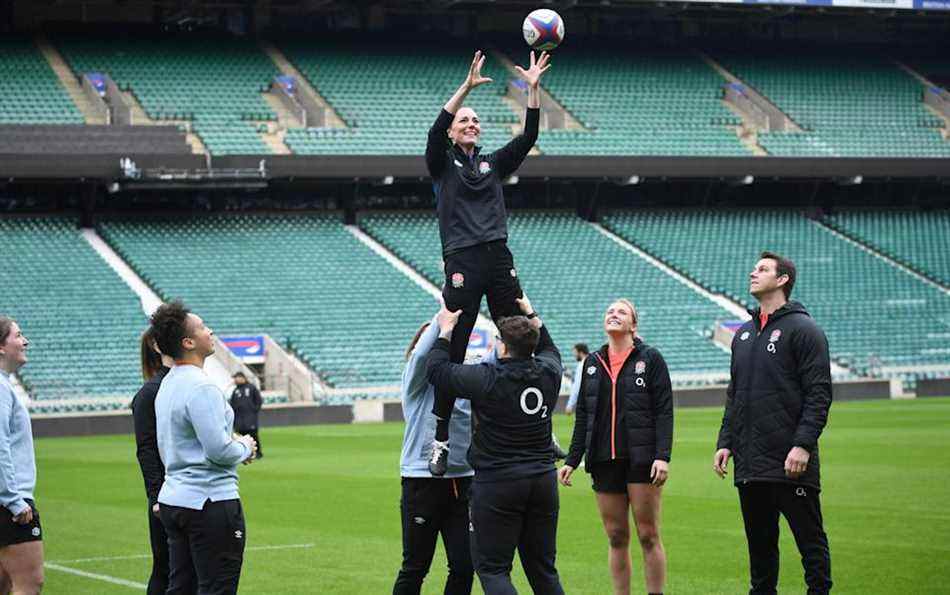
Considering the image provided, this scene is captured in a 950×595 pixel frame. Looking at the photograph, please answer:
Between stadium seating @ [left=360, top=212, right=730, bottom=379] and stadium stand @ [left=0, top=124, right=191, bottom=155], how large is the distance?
7.75m

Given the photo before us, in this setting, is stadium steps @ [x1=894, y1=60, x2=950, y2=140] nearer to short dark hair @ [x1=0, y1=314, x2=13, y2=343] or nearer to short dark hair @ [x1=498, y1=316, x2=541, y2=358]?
short dark hair @ [x1=498, y1=316, x2=541, y2=358]

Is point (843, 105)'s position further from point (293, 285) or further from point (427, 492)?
point (427, 492)

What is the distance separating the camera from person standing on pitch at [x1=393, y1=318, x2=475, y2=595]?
9430 millimetres

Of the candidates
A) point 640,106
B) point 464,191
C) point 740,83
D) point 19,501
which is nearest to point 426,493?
point 464,191

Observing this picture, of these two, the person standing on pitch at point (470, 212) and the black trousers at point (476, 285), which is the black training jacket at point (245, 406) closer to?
the person standing on pitch at point (470, 212)

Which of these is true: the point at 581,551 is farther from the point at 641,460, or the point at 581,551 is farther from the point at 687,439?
the point at 687,439

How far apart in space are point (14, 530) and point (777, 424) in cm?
489

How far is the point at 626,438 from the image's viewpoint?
10.5 meters

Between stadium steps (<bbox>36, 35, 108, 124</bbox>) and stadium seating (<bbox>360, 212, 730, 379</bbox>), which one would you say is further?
stadium steps (<bbox>36, 35, 108, 124</bbox>)

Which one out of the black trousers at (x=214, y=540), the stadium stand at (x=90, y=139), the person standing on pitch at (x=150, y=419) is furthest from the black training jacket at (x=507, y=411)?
the stadium stand at (x=90, y=139)

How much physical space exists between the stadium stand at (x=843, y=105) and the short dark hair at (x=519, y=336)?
4962 cm

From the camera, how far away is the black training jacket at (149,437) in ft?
32.7

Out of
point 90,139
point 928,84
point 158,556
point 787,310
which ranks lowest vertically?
point 158,556

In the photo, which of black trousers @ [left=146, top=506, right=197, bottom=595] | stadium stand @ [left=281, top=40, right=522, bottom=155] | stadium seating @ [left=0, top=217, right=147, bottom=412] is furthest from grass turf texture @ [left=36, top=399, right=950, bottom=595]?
stadium stand @ [left=281, top=40, right=522, bottom=155]
